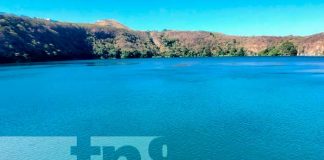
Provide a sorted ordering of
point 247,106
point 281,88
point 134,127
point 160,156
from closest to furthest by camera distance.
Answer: point 160,156, point 134,127, point 247,106, point 281,88

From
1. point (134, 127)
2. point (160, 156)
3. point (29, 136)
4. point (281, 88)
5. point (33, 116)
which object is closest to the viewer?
point (160, 156)

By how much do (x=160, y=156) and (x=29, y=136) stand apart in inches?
433

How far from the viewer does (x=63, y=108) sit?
39.0 meters

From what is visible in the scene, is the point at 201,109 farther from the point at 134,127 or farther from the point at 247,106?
the point at 134,127

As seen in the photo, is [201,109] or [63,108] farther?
[63,108]

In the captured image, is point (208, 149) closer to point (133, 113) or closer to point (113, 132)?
point (113, 132)

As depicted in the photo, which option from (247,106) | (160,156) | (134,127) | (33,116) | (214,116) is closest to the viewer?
(160,156)

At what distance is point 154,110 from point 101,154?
14498mm

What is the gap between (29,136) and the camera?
1054 inches

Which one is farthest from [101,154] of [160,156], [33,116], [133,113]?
[33,116]

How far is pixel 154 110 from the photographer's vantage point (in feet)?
119

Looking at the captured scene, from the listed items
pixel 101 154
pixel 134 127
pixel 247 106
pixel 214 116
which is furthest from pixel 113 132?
pixel 247 106

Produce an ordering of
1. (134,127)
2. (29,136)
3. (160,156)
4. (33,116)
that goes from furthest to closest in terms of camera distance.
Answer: (33,116) < (134,127) < (29,136) < (160,156)

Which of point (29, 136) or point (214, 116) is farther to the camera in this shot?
point (214, 116)
